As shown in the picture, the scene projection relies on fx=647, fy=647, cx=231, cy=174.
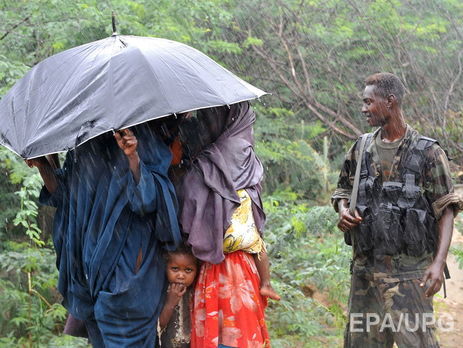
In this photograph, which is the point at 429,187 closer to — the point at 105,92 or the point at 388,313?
the point at 388,313

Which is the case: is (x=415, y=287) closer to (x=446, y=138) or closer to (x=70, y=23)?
(x=70, y=23)

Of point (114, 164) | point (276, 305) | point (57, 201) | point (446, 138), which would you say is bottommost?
point (276, 305)

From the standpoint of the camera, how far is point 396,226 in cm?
400

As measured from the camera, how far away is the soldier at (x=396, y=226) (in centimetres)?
393

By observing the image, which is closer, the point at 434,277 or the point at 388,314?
the point at 434,277

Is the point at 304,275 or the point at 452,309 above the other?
the point at 304,275

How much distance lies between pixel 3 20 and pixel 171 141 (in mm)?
3957

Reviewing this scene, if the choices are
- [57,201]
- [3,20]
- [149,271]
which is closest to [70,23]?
[3,20]

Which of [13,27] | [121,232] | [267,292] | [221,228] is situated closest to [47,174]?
[121,232]

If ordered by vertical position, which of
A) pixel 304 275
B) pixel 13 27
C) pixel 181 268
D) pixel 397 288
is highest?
pixel 13 27

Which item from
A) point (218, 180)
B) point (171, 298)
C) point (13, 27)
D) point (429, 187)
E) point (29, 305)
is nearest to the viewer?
point (218, 180)

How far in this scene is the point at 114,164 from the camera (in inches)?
130

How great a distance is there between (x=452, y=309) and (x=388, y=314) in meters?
3.61

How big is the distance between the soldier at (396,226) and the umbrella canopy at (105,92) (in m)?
1.06
